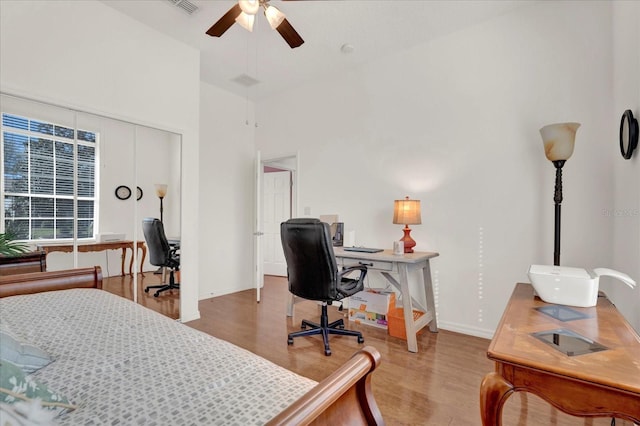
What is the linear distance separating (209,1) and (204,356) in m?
2.82

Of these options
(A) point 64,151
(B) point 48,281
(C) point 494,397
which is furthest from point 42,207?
(C) point 494,397

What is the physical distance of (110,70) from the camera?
2.66 metres

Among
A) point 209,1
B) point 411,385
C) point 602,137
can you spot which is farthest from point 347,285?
point 209,1

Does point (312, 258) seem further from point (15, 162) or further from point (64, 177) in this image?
point (15, 162)

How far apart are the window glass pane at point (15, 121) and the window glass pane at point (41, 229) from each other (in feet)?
2.34

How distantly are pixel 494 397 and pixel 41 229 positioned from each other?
3104mm

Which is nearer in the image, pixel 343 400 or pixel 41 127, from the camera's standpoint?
pixel 343 400

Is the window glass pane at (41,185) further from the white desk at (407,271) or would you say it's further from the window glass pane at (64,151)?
the white desk at (407,271)

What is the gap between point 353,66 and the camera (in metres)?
3.65

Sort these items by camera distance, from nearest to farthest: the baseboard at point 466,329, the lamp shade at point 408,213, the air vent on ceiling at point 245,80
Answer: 1. the baseboard at point 466,329
2. the lamp shade at point 408,213
3. the air vent on ceiling at point 245,80

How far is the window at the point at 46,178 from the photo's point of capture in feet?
7.21

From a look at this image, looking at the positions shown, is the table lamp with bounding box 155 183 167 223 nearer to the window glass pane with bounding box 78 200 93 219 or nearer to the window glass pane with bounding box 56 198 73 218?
the window glass pane with bounding box 78 200 93 219

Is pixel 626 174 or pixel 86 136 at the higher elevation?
pixel 86 136

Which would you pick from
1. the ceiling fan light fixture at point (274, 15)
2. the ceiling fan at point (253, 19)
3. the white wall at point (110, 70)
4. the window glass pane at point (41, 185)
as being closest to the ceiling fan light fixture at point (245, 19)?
the ceiling fan at point (253, 19)
